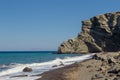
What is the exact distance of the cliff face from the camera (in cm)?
13625

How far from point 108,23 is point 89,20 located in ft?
28.6

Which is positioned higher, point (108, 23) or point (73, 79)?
point (108, 23)

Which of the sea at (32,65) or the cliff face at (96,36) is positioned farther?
the cliff face at (96,36)

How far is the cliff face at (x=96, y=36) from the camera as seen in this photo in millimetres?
136250

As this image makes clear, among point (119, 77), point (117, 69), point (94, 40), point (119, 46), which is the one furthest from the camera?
point (94, 40)

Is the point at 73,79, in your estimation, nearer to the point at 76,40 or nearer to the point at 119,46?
the point at 119,46

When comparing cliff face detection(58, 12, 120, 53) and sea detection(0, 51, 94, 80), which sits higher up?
cliff face detection(58, 12, 120, 53)

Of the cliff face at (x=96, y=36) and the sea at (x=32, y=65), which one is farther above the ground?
the cliff face at (x=96, y=36)

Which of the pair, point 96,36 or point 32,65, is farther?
point 96,36

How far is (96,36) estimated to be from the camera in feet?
463

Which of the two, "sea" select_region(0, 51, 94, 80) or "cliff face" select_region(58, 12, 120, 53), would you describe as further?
"cliff face" select_region(58, 12, 120, 53)

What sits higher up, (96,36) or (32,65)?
(96,36)

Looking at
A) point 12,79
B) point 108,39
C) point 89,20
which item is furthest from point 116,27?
point 12,79

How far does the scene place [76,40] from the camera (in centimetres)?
14438
